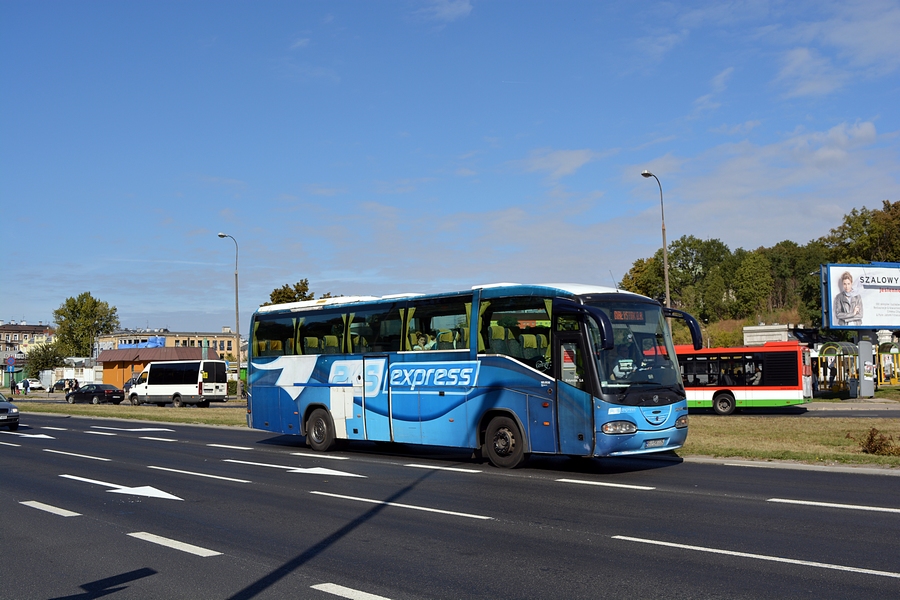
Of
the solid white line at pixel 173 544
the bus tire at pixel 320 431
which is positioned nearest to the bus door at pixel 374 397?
the bus tire at pixel 320 431

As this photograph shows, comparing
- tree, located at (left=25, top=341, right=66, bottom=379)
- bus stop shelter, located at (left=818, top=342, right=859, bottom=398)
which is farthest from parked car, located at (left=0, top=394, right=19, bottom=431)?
tree, located at (left=25, top=341, right=66, bottom=379)

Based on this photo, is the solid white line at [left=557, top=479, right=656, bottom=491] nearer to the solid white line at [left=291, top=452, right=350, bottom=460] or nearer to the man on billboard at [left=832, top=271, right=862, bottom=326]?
the solid white line at [left=291, top=452, right=350, bottom=460]

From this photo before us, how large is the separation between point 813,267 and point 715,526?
11287 centimetres

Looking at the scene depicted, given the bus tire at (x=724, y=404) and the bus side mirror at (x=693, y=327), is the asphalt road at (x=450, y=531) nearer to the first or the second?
the bus side mirror at (x=693, y=327)

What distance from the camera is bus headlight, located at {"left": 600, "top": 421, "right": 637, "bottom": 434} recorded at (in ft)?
46.3

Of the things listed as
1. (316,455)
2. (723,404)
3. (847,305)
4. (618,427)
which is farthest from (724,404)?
(618,427)

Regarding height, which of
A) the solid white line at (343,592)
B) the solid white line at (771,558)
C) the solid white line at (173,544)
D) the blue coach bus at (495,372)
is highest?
the blue coach bus at (495,372)

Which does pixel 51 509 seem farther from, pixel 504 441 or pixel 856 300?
pixel 856 300

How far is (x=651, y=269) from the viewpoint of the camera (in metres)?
104

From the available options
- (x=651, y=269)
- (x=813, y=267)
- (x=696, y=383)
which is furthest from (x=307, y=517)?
(x=813, y=267)

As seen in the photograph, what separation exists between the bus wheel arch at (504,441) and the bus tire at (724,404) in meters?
20.5

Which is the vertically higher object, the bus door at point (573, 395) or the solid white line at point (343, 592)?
the bus door at point (573, 395)

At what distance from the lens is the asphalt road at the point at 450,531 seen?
7.06 metres

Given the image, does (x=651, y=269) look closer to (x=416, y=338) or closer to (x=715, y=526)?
(x=416, y=338)
